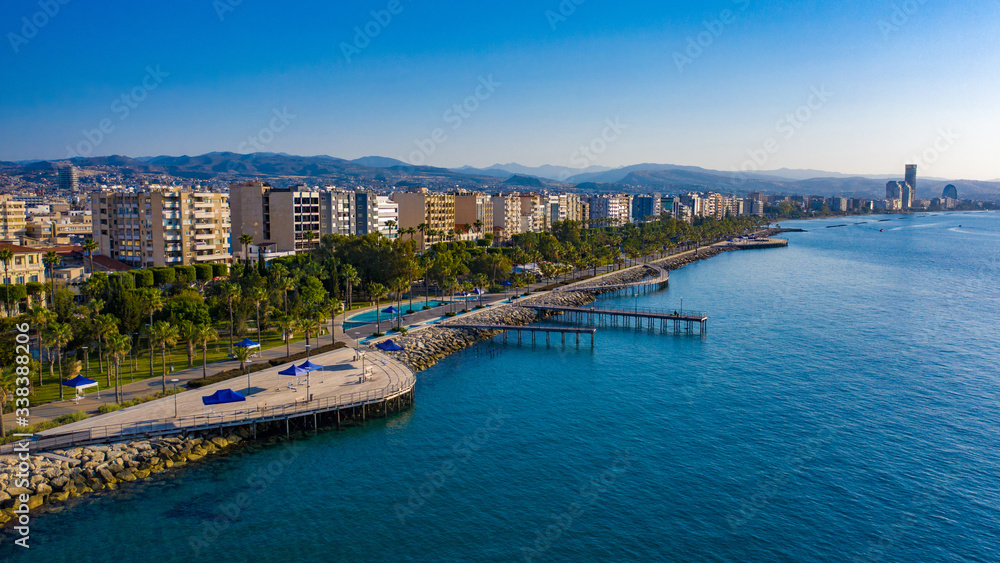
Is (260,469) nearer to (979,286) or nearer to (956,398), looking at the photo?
(956,398)

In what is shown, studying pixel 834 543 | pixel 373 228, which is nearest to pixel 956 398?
pixel 834 543

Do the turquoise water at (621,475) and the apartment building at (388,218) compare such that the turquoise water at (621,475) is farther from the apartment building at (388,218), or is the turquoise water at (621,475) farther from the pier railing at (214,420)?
the apartment building at (388,218)

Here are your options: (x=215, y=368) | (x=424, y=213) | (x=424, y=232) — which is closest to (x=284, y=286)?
(x=215, y=368)

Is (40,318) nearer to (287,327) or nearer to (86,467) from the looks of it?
(86,467)

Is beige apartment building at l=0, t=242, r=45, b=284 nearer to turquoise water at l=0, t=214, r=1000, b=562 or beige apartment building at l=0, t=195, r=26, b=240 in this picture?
turquoise water at l=0, t=214, r=1000, b=562

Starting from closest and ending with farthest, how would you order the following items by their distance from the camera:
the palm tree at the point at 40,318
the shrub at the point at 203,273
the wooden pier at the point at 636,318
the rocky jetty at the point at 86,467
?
the rocky jetty at the point at 86,467
the palm tree at the point at 40,318
the wooden pier at the point at 636,318
the shrub at the point at 203,273

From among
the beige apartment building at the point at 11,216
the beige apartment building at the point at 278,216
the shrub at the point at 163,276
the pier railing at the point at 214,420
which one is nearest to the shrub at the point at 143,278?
the shrub at the point at 163,276

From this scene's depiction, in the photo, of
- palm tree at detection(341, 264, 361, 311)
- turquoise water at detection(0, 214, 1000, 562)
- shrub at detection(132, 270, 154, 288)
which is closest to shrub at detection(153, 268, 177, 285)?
shrub at detection(132, 270, 154, 288)
